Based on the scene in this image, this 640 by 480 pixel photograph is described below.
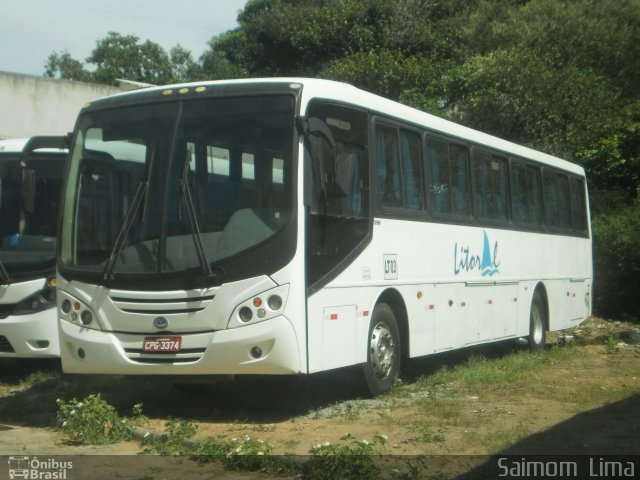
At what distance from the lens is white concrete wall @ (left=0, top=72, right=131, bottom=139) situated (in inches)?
995

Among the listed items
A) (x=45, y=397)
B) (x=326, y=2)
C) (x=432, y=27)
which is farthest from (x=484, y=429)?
(x=326, y=2)

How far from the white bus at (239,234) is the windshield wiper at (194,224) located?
0.02 metres

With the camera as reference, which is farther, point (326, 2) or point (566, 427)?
point (326, 2)

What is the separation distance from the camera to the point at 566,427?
8.10 metres

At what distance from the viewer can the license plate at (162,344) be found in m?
8.49

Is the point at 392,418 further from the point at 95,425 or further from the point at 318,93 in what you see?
the point at 318,93

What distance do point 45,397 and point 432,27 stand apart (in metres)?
26.8

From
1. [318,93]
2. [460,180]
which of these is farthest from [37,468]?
[460,180]

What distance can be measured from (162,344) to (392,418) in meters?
2.20

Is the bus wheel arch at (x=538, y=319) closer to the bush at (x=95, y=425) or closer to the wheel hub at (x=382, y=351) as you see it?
the wheel hub at (x=382, y=351)

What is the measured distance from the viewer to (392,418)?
860 centimetres

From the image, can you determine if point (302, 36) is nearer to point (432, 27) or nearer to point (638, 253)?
point (432, 27)

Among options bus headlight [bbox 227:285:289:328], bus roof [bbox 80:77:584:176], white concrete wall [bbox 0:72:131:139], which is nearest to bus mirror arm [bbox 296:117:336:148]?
bus roof [bbox 80:77:584:176]

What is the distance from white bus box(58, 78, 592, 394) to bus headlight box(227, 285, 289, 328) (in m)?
0.01
